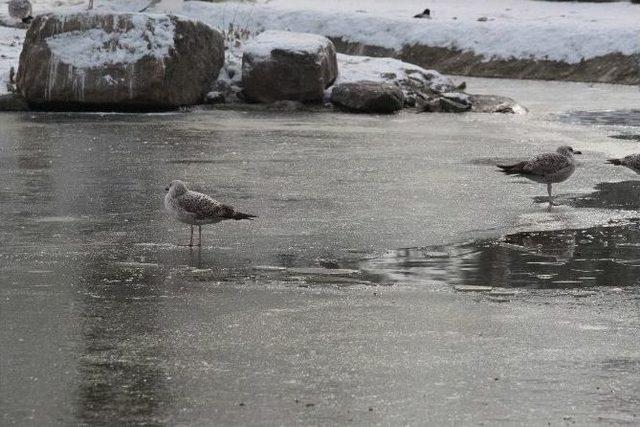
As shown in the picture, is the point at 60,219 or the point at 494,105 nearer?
the point at 60,219

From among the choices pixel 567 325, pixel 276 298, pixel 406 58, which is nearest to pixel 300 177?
pixel 276 298

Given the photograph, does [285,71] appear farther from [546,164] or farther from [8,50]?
[546,164]

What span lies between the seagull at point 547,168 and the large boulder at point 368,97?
1148cm

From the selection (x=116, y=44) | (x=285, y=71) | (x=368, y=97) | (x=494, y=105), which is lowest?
(x=494, y=105)

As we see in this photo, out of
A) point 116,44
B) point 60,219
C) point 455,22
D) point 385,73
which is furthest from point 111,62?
point 455,22

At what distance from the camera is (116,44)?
25.2 metres

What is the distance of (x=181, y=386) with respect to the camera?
7.12 metres

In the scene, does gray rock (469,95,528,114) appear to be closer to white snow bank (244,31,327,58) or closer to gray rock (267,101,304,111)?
white snow bank (244,31,327,58)

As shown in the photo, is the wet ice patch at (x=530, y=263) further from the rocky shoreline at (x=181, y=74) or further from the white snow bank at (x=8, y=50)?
the white snow bank at (x=8, y=50)

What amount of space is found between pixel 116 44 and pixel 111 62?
0.53 meters

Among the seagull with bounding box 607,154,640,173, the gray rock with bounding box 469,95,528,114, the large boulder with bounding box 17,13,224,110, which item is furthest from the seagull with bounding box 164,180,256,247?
the gray rock with bounding box 469,95,528,114

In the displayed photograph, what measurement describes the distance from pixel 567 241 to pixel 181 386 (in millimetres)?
5560

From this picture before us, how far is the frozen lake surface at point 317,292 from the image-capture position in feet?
22.7

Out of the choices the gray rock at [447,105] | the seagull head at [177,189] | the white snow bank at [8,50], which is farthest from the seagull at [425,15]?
the seagull head at [177,189]
